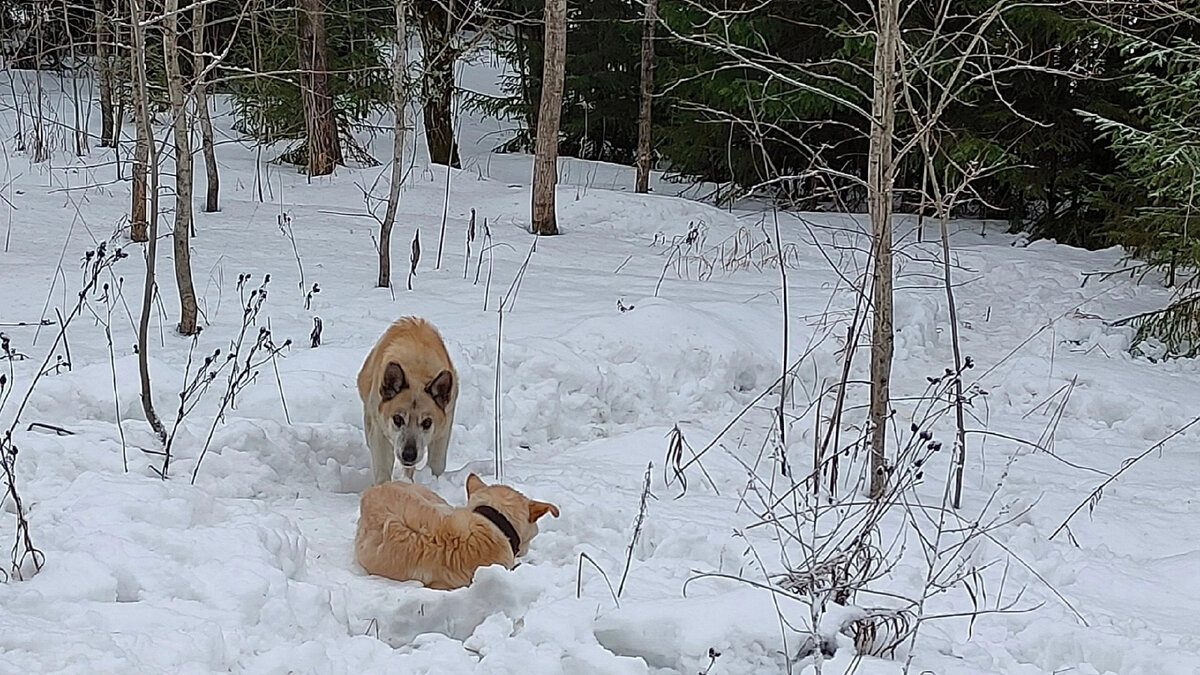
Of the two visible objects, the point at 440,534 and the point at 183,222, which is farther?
the point at 183,222

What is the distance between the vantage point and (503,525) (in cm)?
498

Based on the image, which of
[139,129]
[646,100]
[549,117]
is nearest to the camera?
[139,129]

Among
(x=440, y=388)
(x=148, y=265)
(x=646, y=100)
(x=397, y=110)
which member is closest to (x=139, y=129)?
(x=397, y=110)

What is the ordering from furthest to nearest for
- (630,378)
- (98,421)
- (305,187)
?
1. (305,187)
2. (630,378)
3. (98,421)

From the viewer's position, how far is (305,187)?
1720cm

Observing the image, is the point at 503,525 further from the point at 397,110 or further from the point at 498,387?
the point at 397,110

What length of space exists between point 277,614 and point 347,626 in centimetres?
35

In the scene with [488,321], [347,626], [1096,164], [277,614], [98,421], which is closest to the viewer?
Result: [277,614]

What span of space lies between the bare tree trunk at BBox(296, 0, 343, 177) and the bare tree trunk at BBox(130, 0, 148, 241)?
20.1ft

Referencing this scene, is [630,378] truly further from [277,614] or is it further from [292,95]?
[292,95]

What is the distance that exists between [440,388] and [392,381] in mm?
273

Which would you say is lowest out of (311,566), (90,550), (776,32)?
(311,566)

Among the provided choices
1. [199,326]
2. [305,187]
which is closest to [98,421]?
[199,326]

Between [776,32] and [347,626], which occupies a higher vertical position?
[776,32]
